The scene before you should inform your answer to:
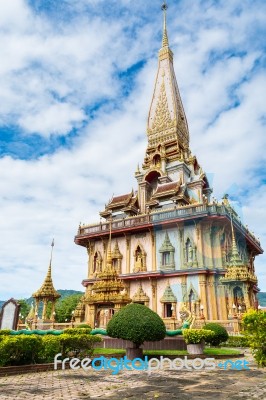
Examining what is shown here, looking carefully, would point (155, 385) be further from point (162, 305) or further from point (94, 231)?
point (94, 231)

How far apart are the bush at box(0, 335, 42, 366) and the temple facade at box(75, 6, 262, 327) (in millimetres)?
8138

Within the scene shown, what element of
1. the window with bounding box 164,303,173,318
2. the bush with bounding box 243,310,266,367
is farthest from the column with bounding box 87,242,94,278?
the bush with bounding box 243,310,266,367

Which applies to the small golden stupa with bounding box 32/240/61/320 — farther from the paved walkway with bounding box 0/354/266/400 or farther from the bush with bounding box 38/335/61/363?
the paved walkway with bounding box 0/354/266/400

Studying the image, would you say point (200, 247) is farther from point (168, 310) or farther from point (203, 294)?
point (168, 310)

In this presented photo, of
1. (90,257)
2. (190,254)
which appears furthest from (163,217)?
(90,257)

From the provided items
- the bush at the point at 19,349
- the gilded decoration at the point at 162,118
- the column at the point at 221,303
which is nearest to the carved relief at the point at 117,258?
the column at the point at 221,303

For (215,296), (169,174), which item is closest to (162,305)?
(215,296)

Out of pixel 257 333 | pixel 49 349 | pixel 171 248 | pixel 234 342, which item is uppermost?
pixel 171 248

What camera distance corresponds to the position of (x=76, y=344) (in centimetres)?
1082

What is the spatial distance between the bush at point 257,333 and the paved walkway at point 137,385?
67cm

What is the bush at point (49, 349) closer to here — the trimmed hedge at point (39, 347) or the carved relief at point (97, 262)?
the trimmed hedge at point (39, 347)

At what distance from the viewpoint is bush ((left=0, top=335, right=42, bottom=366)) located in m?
9.04

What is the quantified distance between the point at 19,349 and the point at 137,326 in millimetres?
3986

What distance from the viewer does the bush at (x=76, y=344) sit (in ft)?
34.8
